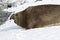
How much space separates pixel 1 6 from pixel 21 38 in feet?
11.3

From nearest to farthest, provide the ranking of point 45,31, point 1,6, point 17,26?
point 45,31 < point 17,26 < point 1,6

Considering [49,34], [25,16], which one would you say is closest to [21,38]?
[49,34]

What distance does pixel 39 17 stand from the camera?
5.56ft

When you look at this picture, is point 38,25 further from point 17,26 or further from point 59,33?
point 59,33

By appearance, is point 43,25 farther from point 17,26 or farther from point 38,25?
point 17,26

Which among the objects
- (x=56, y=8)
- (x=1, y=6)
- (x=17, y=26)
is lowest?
(x=1, y=6)

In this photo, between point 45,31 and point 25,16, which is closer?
point 45,31

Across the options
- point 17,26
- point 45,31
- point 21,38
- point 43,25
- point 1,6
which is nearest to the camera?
point 21,38

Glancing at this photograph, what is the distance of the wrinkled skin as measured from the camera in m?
1.63

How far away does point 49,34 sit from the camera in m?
1.31

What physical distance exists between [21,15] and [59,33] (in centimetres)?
56

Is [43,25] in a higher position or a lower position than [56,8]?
lower

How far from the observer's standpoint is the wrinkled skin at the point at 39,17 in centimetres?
163

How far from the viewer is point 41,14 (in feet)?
5.52
